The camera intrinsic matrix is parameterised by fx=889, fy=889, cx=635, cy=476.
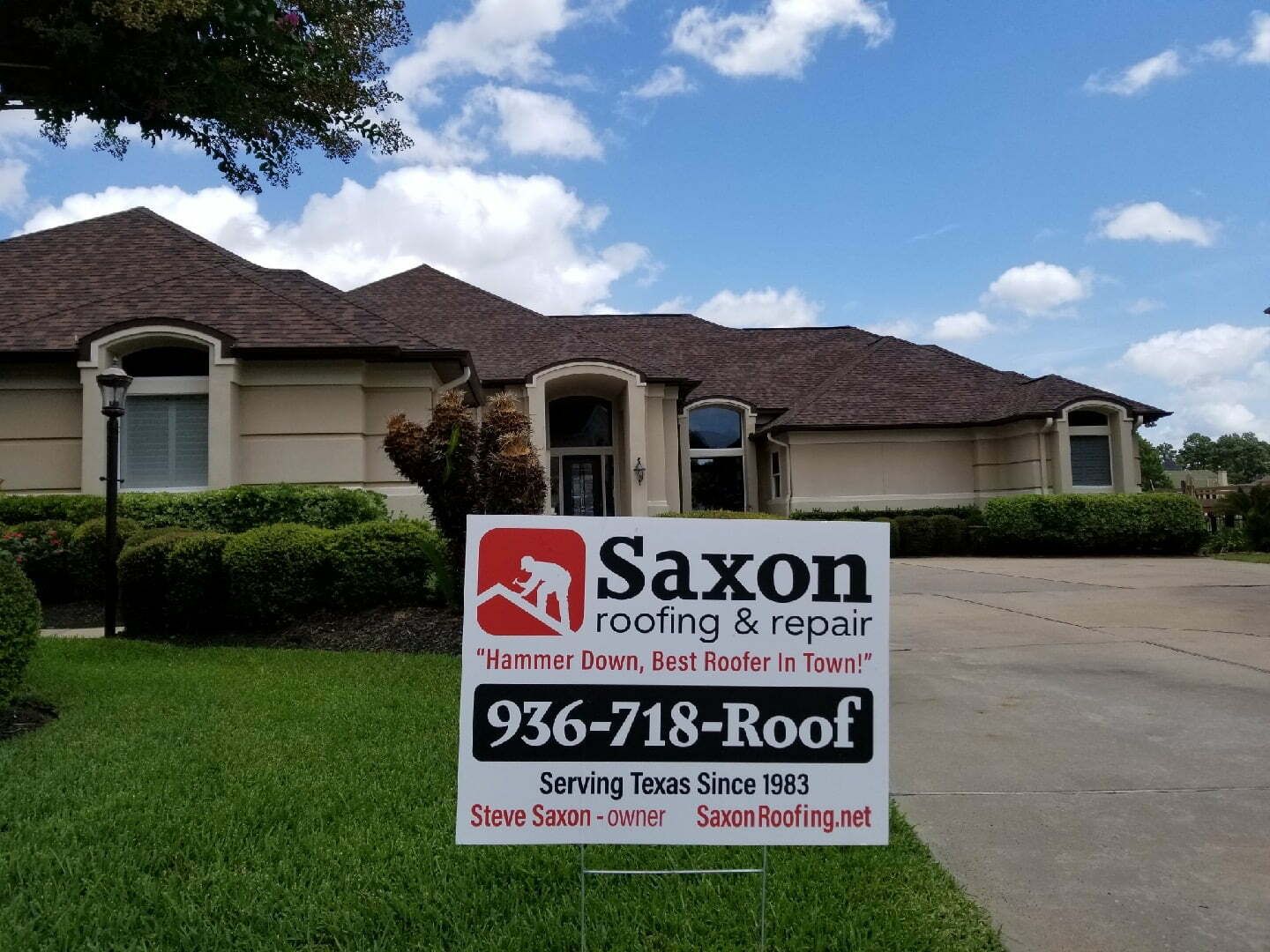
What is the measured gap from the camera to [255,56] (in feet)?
23.5

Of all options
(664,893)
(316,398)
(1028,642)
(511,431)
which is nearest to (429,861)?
(664,893)

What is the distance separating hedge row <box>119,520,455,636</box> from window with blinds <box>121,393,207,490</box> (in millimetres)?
4791

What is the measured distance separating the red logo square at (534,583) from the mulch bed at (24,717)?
15.2 feet

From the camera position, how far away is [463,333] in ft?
80.7

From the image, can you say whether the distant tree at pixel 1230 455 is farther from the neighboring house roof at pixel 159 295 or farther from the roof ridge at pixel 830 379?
the neighboring house roof at pixel 159 295

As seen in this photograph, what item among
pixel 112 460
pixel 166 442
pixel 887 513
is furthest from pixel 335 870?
pixel 887 513

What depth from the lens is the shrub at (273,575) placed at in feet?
31.3

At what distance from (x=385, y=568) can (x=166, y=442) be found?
22.1 feet

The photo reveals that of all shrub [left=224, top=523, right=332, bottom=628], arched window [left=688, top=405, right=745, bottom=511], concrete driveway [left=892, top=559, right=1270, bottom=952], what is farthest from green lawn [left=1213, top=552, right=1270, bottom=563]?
shrub [left=224, top=523, right=332, bottom=628]

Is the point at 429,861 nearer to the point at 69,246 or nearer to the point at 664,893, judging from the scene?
the point at 664,893

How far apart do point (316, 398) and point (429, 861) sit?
39.3 ft

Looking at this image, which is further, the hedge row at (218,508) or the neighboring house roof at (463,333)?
the neighboring house roof at (463,333)

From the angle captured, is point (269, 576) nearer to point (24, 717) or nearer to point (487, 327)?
point (24, 717)

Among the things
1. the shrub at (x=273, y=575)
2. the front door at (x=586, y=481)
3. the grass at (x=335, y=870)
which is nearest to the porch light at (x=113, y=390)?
the shrub at (x=273, y=575)
